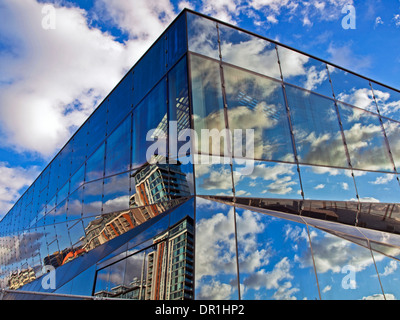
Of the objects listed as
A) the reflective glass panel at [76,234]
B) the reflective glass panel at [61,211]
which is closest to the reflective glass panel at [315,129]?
the reflective glass panel at [76,234]

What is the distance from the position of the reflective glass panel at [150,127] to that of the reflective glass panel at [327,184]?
4.11 meters

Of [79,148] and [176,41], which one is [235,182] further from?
[79,148]

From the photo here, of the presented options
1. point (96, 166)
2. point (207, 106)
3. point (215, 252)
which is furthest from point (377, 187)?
point (96, 166)

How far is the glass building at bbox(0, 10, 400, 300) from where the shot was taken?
633 centimetres

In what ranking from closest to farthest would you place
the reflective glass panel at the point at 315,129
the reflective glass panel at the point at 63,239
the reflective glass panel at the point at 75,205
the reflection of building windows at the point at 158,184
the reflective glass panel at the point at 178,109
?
the reflection of building windows at the point at 158,184 < the reflective glass panel at the point at 178,109 < the reflective glass panel at the point at 315,129 < the reflective glass panel at the point at 63,239 < the reflective glass panel at the point at 75,205

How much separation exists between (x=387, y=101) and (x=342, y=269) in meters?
9.28

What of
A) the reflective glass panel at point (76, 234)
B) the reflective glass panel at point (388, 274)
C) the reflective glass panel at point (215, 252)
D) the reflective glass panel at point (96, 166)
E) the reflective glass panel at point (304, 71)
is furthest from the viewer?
the reflective glass panel at point (96, 166)

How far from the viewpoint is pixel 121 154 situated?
34.9ft

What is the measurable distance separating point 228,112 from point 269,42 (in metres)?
3.71

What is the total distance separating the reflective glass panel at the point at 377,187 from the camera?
967 centimetres

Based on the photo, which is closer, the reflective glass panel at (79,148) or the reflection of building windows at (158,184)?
the reflection of building windows at (158,184)

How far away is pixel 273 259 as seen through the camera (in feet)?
21.2

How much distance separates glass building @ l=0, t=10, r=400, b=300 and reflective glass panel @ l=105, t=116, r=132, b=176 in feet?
0.26

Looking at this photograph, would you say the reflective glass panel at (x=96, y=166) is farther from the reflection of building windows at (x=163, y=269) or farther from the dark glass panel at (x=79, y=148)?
the reflection of building windows at (x=163, y=269)
